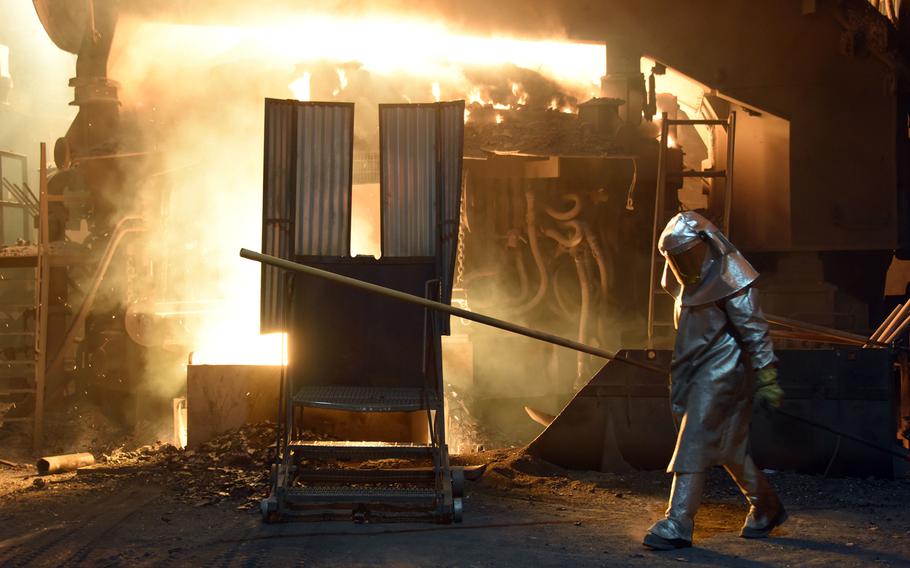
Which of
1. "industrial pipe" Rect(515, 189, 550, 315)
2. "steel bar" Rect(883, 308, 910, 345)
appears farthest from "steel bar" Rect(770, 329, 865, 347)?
"industrial pipe" Rect(515, 189, 550, 315)

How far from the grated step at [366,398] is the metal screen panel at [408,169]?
103 cm

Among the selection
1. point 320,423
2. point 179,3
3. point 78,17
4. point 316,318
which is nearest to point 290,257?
point 316,318

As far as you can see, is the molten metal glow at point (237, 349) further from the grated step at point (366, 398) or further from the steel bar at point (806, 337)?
the steel bar at point (806, 337)

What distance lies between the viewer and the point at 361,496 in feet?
17.0

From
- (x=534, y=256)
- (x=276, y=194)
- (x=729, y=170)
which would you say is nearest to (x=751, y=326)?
(x=276, y=194)

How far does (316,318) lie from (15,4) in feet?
116

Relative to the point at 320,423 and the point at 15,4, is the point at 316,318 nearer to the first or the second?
the point at 320,423

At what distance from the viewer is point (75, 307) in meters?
12.3

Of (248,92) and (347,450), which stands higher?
(248,92)

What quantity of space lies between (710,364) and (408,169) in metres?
2.62

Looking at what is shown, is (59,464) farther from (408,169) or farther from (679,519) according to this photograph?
(679,519)

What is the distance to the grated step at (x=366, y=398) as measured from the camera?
5.44 m

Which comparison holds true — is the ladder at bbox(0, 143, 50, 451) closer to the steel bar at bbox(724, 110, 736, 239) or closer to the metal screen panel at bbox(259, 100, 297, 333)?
the metal screen panel at bbox(259, 100, 297, 333)

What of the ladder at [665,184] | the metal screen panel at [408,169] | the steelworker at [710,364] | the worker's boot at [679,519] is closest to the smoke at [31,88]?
the ladder at [665,184]
